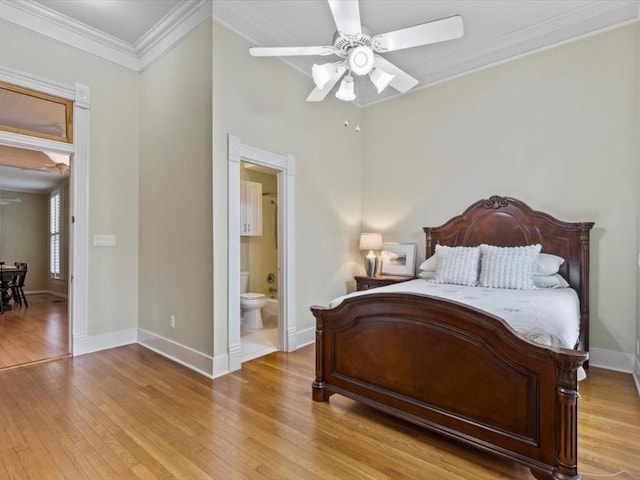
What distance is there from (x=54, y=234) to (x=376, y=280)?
8479mm

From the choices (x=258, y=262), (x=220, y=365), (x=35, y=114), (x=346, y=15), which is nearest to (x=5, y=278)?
(x=35, y=114)

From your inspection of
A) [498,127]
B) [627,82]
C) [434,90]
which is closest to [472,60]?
[434,90]

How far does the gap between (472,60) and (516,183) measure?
148 cm

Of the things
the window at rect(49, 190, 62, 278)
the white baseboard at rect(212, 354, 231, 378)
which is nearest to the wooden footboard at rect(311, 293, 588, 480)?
the white baseboard at rect(212, 354, 231, 378)

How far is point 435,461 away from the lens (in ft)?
6.03

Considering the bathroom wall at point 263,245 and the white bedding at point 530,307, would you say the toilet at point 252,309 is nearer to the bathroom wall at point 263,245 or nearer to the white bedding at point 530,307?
the bathroom wall at point 263,245

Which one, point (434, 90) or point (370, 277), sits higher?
point (434, 90)

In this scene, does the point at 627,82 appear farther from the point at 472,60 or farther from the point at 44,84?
the point at 44,84

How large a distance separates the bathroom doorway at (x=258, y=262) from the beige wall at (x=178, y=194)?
2.93 feet

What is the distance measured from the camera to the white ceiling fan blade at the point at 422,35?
7.16ft

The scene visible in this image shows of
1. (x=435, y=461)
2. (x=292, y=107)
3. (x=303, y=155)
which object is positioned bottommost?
(x=435, y=461)

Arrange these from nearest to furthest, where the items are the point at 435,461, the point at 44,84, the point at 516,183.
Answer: the point at 435,461
the point at 44,84
the point at 516,183

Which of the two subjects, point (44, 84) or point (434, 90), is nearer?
point (44, 84)

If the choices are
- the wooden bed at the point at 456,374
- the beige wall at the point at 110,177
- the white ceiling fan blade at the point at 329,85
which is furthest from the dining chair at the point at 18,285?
the wooden bed at the point at 456,374
